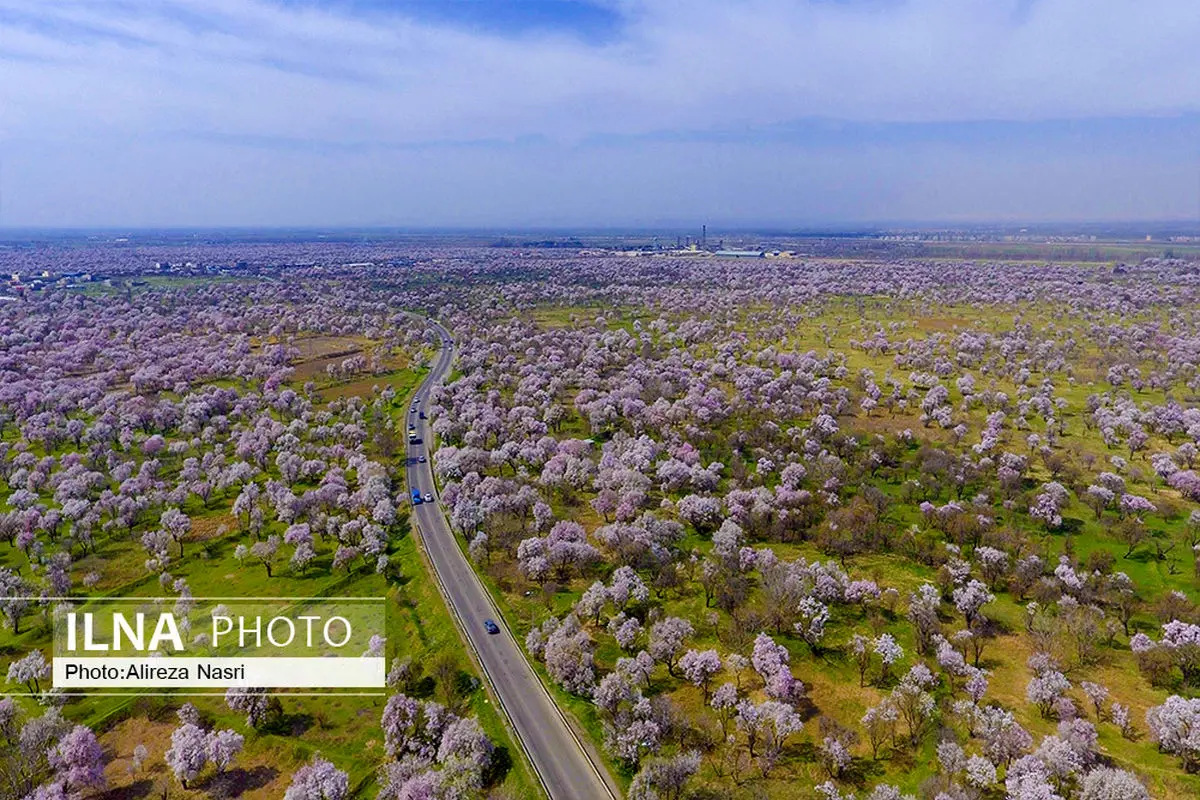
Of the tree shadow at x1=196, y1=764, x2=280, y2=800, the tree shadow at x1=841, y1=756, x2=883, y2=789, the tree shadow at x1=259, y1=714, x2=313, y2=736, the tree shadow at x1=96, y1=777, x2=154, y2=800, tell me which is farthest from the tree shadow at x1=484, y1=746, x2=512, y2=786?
the tree shadow at x1=96, y1=777, x2=154, y2=800

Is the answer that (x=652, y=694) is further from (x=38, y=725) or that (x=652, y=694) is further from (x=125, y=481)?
(x=125, y=481)

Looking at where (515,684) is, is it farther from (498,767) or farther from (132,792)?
(132,792)

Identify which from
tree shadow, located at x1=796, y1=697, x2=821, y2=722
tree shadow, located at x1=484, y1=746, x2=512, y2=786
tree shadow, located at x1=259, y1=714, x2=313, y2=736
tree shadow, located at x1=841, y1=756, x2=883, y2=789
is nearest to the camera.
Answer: tree shadow, located at x1=841, y1=756, x2=883, y2=789

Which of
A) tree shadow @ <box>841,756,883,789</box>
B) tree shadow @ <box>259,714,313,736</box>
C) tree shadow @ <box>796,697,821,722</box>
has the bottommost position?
tree shadow @ <box>259,714,313,736</box>

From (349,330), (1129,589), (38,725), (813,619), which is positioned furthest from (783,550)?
(349,330)

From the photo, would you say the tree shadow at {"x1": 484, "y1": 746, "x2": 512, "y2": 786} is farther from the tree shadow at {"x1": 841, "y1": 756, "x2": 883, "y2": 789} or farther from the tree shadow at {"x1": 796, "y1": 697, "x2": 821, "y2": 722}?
the tree shadow at {"x1": 841, "y1": 756, "x2": 883, "y2": 789}

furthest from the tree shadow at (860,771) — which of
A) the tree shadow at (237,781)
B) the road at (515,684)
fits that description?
the tree shadow at (237,781)

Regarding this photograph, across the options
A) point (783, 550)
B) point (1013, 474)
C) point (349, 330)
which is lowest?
point (783, 550)

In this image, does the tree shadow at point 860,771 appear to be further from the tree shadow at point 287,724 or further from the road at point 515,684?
the tree shadow at point 287,724

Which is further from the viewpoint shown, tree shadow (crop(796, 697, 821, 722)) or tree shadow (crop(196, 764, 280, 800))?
tree shadow (crop(796, 697, 821, 722))
